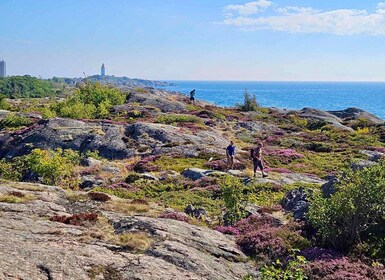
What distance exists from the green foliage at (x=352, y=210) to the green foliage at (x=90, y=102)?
1868 inches

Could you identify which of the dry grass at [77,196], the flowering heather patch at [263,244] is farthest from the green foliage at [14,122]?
the flowering heather patch at [263,244]

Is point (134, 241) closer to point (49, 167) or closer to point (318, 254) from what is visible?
point (318, 254)

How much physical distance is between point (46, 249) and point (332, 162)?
33.9 meters

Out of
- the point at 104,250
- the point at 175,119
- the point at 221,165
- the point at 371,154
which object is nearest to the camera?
the point at 104,250

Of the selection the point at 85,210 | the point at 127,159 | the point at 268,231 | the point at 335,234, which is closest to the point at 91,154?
the point at 127,159

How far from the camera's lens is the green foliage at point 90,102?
5766 cm

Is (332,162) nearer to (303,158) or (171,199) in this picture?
(303,158)

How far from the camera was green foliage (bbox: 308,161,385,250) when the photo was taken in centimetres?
1426

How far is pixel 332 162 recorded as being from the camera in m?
40.2

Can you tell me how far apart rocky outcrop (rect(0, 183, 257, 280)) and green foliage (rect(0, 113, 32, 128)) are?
39.7 m

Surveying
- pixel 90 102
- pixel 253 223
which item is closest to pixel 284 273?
pixel 253 223

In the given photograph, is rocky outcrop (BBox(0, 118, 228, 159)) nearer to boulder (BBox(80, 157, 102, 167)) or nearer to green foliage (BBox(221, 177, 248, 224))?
boulder (BBox(80, 157, 102, 167))

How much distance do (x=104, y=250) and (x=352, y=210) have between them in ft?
27.5

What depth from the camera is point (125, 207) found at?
1769cm
